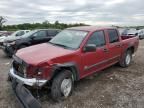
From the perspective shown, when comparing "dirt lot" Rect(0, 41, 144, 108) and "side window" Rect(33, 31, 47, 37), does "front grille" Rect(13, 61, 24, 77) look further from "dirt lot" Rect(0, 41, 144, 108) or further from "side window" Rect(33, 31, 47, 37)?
"side window" Rect(33, 31, 47, 37)

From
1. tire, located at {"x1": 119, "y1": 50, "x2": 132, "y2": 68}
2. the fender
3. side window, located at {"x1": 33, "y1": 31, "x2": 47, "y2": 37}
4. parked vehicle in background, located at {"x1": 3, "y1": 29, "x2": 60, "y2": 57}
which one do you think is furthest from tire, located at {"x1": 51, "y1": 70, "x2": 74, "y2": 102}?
side window, located at {"x1": 33, "y1": 31, "x2": 47, "y2": 37}

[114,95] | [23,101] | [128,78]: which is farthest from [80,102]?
[128,78]

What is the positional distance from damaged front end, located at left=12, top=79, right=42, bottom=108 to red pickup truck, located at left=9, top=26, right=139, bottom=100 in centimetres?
17

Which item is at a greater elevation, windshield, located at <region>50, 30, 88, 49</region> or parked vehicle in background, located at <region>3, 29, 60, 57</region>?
windshield, located at <region>50, 30, 88, 49</region>

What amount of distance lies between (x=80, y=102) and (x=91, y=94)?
582mm

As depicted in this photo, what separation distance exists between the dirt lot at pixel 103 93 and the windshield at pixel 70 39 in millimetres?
1284

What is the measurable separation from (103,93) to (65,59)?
144cm

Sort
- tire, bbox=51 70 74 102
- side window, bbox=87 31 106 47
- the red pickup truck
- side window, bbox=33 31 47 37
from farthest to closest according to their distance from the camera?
1. side window, bbox=33 31 47 37
2. side window, bbox=87 31 106 47
3. tire, bbox=51 70 74 102
4. the red pickup truck

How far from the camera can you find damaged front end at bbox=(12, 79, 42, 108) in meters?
3.52

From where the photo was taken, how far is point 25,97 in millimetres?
3754

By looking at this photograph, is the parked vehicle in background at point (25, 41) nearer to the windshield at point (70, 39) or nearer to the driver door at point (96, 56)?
the windshield at point (70, 39)

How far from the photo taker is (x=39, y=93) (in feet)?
16.0

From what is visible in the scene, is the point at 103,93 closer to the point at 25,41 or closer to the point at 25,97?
the point at 25,97

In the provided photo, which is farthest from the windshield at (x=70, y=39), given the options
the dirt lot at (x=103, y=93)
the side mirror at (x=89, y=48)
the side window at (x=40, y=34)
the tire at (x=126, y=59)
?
the side window at (x=40, y=34)
